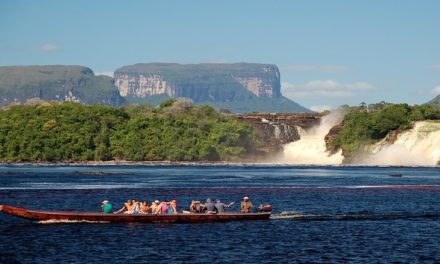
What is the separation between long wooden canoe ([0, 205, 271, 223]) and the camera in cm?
7400

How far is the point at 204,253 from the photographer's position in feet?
195

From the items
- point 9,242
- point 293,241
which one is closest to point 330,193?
point 293,241

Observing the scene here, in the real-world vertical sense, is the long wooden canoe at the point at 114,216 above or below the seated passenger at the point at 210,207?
below

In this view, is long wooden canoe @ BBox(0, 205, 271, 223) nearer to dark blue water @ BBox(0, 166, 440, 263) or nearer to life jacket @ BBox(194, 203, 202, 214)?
dark blue water @ BBox(0, 166, 440, 263)

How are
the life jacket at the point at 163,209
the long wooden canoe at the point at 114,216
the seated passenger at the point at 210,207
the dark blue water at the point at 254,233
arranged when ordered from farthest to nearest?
the seated passenger at the point at 210,207 → the life jacket at the point at 163,209 → the long wooden canoe at the point at 114,216 → the dark blue water at the point at 254,233

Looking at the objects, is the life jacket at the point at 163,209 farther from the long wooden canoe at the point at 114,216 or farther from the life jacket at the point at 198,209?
the life jacket at the point at 198,209

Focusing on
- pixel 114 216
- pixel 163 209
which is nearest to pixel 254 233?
pixel 163 209

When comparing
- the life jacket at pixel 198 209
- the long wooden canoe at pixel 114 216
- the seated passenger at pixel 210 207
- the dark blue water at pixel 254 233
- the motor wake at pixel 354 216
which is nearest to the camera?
the dark blue water at pixel 254 233

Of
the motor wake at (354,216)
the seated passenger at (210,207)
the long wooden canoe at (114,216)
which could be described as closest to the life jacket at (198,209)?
the seated passenger at (210,207)

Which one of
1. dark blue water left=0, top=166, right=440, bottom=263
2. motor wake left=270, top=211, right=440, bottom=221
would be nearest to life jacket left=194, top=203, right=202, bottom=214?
dark blue water left=0, top=166, right=440, bottom=263

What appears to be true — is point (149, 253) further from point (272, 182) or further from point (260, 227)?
point (272, 182)

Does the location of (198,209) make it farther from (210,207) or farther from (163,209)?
(163,209)

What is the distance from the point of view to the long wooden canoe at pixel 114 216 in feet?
243

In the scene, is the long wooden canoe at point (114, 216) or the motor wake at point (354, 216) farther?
the motor wake at point (354, 216)
